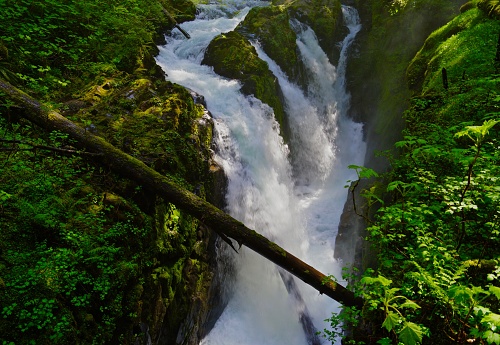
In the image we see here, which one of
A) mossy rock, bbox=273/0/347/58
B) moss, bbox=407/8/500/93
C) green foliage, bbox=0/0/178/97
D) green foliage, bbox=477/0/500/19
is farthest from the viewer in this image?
mossy rock, bbox=273/0/347/58

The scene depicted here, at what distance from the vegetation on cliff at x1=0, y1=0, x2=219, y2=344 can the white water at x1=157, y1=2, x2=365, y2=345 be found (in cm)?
231

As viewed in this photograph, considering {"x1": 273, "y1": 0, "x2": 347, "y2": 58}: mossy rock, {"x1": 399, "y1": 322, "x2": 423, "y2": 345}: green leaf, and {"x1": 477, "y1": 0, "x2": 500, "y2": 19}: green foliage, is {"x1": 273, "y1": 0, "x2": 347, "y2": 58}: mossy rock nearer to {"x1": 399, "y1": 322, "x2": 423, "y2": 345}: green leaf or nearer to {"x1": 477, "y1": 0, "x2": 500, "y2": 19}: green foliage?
{"x1": 477, "y1": 0, "x2": 500, "y2": 19}: green foliage

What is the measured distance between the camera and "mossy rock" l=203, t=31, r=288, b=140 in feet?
45.2

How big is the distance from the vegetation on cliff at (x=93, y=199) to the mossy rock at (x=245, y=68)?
5.88m

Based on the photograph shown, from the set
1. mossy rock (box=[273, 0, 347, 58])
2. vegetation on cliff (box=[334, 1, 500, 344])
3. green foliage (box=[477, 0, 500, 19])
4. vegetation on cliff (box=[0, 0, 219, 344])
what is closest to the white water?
mossy rock (box=[273, 0, 347, 58])

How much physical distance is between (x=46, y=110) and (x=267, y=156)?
27.4 ft

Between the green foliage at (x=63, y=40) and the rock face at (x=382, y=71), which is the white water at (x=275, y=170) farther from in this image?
the green foliage at (x=63, y=40)

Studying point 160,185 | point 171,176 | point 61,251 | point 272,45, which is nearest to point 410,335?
point 61,251

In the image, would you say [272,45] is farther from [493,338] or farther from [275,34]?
[493,338]

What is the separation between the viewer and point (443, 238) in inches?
138

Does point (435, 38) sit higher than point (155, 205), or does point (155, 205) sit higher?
point (435, 38)

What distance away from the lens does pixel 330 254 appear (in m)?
12.0

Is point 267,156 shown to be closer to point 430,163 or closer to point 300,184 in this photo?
point 300,184

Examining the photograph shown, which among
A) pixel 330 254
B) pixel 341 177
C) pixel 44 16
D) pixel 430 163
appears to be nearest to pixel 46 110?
pixel 44 16
